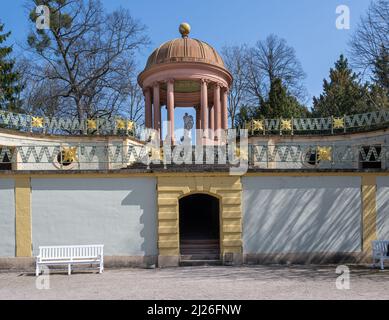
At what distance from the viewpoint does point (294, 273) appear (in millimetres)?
10375

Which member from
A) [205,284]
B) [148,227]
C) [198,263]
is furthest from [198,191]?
[205,284]

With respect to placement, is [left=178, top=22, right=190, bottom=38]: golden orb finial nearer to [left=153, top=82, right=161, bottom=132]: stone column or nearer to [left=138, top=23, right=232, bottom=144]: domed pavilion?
[left=138, top=23, right=232, bottom=144]: domed pavilion

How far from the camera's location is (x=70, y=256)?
434 inches

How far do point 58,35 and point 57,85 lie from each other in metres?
4.72

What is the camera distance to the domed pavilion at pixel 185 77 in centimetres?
1864

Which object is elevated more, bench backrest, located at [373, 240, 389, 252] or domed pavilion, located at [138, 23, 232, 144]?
domed pavilion, located at [138, 23, 232, 144]

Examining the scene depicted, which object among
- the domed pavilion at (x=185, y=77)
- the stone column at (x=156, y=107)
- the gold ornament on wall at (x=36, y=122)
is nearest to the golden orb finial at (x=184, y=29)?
the domed pavilion at (x=185, y=77)

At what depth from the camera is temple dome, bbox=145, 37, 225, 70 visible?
18.8 metres

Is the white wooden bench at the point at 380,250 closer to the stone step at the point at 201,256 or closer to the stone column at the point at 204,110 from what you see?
the stone step at the point at 201,256

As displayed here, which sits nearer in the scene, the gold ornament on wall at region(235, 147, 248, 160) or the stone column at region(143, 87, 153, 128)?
the gold ornament on wall at region(235, 147, 248, 160)

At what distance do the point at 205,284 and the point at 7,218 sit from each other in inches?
266

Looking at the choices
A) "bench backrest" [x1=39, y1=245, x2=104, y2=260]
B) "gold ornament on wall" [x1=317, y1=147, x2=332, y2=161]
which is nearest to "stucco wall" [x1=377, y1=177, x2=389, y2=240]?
"gold ornament on wall" [x1=317, y1=147, x2=332, y2=161]

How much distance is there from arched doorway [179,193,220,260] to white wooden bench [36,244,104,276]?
271 cm
